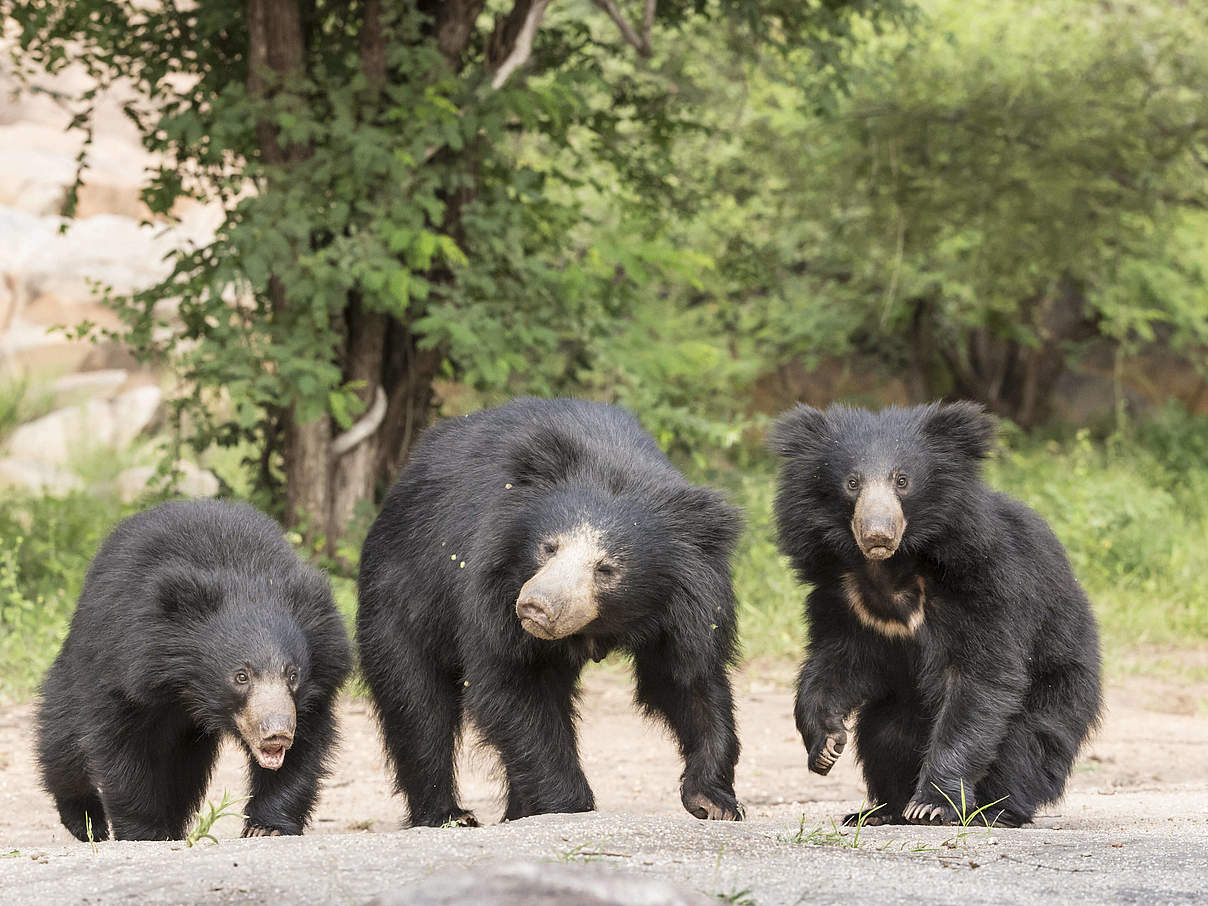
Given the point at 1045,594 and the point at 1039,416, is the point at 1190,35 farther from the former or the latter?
the point at 1045,594

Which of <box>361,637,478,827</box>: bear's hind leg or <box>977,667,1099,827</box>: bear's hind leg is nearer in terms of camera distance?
<box>977,667,1099,827</box>: bear's hind leg

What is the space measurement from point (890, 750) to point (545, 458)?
4.74 ft

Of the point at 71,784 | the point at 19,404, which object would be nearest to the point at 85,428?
the point at 19,404

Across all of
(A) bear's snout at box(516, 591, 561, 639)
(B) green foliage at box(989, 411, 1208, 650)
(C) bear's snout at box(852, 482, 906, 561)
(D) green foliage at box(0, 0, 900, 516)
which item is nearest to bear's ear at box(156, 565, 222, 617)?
(A) bear's snout at box(516, 591, 561, 639)

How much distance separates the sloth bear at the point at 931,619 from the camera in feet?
13.0

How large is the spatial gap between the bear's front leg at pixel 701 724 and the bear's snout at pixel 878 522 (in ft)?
1.73

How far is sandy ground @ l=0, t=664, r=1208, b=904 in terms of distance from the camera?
2953mm

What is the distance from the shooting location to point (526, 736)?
12.5 ft

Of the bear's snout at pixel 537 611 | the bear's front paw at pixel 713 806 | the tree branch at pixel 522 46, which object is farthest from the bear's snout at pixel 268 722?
the tree branch at pixel 522 46

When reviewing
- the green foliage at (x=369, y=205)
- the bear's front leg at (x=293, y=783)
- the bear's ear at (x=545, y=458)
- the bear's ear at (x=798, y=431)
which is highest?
the green foliage at (x=369, y=205)

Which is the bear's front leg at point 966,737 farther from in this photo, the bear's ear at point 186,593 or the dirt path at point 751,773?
the bear's ear at point 186,593

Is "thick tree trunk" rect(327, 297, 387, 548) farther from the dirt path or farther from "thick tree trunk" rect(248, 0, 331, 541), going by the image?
the dirt path

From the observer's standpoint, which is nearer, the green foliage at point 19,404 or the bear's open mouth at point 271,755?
the bear's open mouth at point 271,755

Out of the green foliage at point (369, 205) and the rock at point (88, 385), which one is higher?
the green foliage at point (369, 205)
